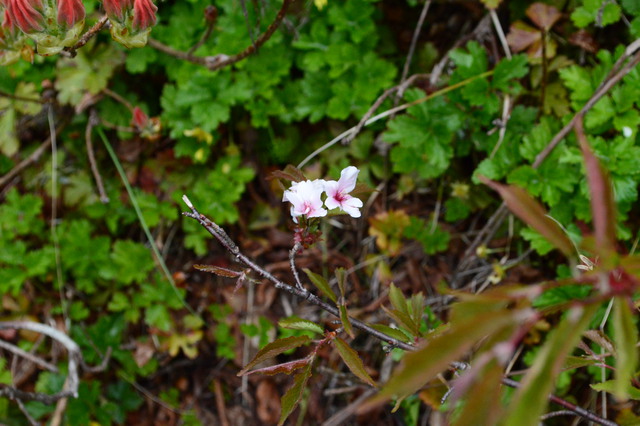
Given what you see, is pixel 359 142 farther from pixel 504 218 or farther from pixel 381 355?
pixel 381 355

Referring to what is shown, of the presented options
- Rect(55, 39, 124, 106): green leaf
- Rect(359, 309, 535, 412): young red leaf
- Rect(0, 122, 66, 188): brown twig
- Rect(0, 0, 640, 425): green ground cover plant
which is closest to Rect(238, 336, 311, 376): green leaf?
Rect(359, 309, 535, 412): young red leaf

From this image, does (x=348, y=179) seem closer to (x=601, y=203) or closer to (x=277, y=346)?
(x=277, y=346)

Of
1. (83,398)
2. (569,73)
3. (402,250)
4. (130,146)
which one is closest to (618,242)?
(569,73)

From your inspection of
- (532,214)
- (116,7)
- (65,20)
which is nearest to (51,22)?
(65,20)

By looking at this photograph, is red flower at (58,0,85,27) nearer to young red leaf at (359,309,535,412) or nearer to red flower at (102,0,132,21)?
red flower at (102,0,132,21)

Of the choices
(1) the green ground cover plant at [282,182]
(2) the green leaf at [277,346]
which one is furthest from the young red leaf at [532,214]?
(1) the green ground cover plant at [282,182]

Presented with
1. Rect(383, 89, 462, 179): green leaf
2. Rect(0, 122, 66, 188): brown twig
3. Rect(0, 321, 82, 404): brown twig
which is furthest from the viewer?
Rect(0, 122, 66, 188): brown twig

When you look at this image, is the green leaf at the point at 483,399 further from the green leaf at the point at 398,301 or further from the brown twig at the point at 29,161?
the brown twig at the point at 29,161
